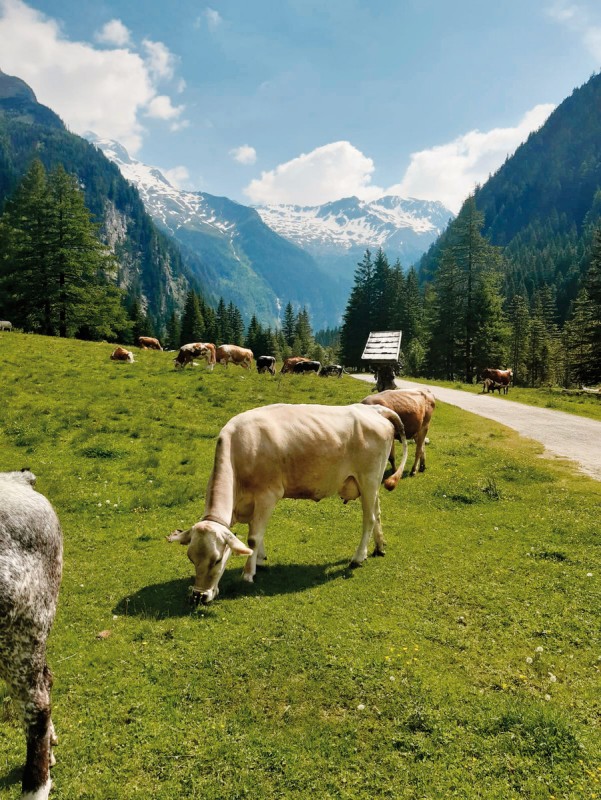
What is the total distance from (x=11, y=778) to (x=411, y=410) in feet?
42.6

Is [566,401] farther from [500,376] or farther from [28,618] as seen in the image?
[28,618]

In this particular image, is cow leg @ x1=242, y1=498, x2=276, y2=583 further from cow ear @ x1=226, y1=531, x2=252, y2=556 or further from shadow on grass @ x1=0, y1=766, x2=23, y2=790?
shadow on grass @ x1=0, y1=766, x2=23, y2=790

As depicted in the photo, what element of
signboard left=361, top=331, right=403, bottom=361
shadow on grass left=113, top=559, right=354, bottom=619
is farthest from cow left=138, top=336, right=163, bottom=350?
shadow on grass left=113, top=559, right=354, bottom=619

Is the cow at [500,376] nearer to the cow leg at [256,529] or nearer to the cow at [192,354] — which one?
the cow at [192,354]

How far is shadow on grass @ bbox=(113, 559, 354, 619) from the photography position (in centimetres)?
726

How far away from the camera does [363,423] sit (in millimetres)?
9375

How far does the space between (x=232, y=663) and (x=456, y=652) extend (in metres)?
3.41

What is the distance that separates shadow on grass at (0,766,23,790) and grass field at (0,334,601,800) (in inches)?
0.6

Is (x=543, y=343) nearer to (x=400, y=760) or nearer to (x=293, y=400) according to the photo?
(x=293, y=400)

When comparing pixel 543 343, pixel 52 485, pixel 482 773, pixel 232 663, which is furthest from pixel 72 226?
pixel 543 343

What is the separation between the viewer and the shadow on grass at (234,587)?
726cm

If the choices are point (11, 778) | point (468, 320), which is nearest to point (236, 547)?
point (11, 778)

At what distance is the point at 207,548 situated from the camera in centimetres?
666

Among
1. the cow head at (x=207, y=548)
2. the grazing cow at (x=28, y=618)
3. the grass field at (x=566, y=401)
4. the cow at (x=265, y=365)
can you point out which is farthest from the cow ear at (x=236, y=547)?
the cow at (x=265, y=365)
